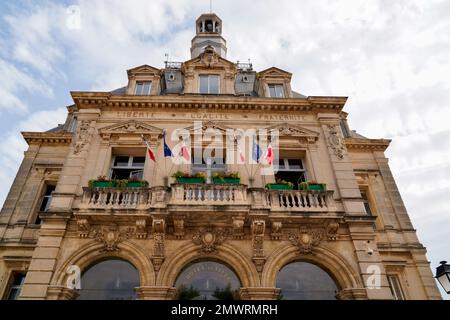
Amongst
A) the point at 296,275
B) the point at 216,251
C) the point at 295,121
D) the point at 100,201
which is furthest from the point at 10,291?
the point at 295,121

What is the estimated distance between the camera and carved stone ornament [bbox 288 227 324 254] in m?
9.94

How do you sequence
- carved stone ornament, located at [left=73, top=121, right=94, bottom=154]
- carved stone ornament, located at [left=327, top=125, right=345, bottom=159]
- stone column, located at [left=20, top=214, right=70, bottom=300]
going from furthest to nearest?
carved stone ornament, located at [left=327, top=125, right=345, bottom=159] → carved stone ornament, located at [left=73, top=121, right=94, bottom=154] → stone column, located at [left=20, top=214, right=70, bottom=300]

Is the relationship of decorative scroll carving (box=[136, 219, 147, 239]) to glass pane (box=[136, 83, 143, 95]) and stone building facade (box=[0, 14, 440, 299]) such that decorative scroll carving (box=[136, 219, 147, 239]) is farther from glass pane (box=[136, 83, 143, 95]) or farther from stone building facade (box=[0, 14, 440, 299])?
glass pane (box=[136, 83, 143, 95])

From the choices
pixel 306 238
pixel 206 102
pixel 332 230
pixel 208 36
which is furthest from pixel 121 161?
pixel 208 36

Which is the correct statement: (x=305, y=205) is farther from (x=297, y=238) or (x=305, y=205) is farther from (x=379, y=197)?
(x=379, y=197)

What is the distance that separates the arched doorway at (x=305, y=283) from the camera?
9516 millimetres

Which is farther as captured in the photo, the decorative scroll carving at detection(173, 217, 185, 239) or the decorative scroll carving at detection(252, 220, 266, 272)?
the decorative scroll carving at detection(173, 217, 185, 239)

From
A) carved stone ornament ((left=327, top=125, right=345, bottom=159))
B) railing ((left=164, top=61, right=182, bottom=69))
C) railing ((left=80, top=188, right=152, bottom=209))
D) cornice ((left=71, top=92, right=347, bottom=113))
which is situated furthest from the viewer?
railing ((left=164, top=61, right=182, bottom=69))

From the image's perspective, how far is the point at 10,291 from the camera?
11.3 metres

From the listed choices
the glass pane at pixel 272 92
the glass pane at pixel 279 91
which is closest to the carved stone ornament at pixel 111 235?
the glass pane at pixel 272 92

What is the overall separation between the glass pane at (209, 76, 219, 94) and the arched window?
28.5ft

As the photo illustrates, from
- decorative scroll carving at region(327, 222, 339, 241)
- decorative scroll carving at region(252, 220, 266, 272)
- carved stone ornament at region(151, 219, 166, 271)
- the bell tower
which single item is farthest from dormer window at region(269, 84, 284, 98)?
carved stone ornament at region(151, 219, 166, 271)

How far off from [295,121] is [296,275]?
21.8 feet

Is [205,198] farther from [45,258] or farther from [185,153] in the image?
[45,258]
